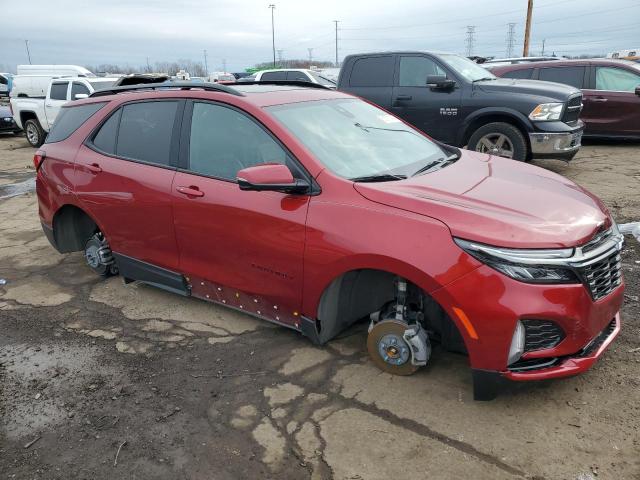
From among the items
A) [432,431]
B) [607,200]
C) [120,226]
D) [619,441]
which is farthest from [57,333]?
[607,200]

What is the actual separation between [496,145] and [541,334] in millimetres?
5599

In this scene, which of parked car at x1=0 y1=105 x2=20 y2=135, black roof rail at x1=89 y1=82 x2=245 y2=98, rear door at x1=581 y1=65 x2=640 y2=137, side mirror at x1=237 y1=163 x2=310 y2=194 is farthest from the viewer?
parked car at x1=0 y1=105 x2=20 y2=135

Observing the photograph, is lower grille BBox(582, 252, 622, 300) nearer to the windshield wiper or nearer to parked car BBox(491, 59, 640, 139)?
the windshield wiper

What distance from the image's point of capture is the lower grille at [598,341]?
2.66 meters

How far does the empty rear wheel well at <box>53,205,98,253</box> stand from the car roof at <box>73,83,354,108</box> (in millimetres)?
1144

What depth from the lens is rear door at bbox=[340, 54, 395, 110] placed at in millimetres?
8484

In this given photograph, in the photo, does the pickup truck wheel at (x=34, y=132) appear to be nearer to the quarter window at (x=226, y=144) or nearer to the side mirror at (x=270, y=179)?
the quarter window at (x=226, y=144)

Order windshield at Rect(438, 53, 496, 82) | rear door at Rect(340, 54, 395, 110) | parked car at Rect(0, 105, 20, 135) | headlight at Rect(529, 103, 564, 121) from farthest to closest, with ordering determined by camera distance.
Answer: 1. parked car at Rect(0, 105, 20, 135)
2. rear door at Rect(340, 54, 395, 110)
3. windshield at Rect(438, 53, 496, 82)
4. headlight at Rect(529, 103, 564, 121)

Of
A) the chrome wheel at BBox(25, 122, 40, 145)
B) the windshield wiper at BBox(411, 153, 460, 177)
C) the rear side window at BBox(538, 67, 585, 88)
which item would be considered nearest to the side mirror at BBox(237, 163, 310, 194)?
the windshield wiper at BBox(411, 153, 460, 177)

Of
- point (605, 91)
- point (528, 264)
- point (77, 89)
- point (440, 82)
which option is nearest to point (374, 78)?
point (440, 82)

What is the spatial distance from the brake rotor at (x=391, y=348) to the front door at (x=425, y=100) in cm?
554

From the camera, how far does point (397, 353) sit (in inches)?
120

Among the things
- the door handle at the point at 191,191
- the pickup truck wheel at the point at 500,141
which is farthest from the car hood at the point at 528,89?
the door handle at the point at 191,191

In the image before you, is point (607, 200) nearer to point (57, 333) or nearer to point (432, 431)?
point (432, 431)
